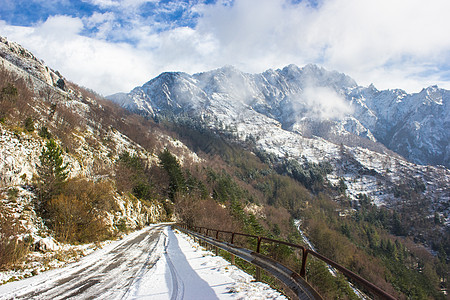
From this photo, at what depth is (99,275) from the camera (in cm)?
812

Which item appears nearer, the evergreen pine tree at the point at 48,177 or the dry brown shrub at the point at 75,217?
the dry brown shrub at the point at 75,217

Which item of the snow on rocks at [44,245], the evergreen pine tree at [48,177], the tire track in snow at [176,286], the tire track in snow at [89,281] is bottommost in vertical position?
the snow on rocks at [44,245]

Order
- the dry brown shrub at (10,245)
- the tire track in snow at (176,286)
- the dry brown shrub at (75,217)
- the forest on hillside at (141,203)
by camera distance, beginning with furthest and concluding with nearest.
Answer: the forest on hillside at (141,203), the dry brown shrub at (75,217), the dry brown shrub at (10,245), the tire track in snow at (176,286)

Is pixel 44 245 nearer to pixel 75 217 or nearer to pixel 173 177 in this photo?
pixel 75 217

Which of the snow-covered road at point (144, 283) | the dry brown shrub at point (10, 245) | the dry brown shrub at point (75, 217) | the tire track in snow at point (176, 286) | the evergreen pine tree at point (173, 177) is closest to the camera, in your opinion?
the tire track in snow at point (176, 286)

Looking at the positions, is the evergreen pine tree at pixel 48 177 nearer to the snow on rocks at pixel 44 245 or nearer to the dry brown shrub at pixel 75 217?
the dry brown shrub at pixel 75 217

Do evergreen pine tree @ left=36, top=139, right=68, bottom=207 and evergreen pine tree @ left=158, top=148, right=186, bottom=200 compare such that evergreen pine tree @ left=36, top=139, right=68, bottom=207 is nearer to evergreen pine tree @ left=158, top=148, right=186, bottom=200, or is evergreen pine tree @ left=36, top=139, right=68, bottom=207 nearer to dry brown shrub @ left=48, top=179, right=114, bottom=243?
dry brown shrub @ left=48, top=179, right=114, bottom=243

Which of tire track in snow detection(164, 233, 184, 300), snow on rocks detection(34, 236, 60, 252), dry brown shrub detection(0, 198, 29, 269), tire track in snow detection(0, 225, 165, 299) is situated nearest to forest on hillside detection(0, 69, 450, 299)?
dry brown shrub detection(0, 198, 29, 269)

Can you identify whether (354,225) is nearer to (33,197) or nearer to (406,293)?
(406,293)

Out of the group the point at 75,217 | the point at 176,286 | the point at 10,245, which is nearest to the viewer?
the point at 176,286

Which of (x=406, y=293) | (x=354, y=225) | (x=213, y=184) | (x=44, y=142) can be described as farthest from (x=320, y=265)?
(x=354, y=225)

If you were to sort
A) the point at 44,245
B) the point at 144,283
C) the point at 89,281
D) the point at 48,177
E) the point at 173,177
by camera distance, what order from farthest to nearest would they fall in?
the point at 173,177, the point at 48,177, the point at 44,245, the point at 89,281, the point at 144,283

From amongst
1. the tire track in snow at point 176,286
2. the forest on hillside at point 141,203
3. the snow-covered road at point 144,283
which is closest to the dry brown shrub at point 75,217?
the forest on hillside at point 141,203

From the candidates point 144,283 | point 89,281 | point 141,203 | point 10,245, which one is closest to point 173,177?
point 141,203
